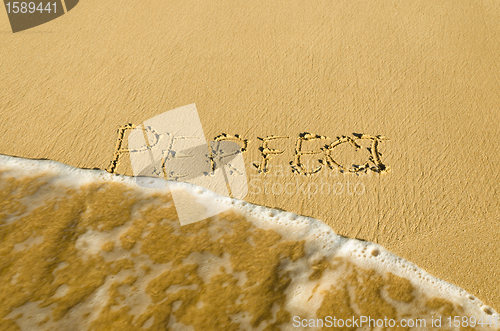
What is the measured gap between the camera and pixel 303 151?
2.30 metres

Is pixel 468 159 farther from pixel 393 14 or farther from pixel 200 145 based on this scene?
pixel 200 145

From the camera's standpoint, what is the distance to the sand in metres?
Answer: 2.01

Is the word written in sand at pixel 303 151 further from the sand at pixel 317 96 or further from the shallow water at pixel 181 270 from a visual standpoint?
the shallow water at pixel 181 270

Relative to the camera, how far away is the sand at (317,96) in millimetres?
2008

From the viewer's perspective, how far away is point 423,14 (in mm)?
3121
